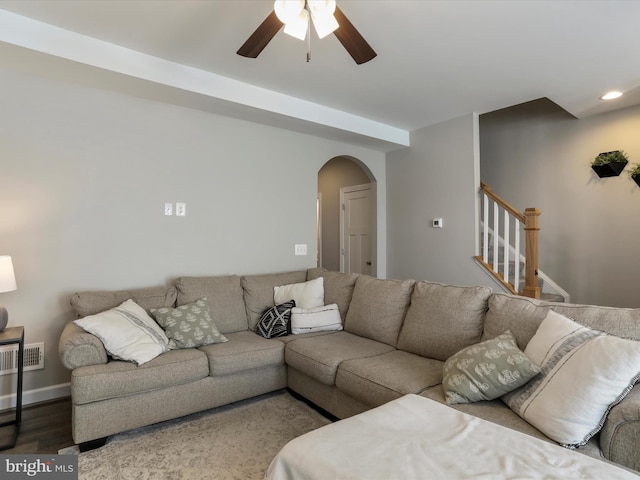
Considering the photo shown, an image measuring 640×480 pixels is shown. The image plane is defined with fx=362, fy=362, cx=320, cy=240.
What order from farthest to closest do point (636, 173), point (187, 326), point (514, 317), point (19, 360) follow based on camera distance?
point (636, 173), point (187, 326), point (19, 360), point (514, 317)

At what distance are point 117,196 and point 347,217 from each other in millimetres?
3545

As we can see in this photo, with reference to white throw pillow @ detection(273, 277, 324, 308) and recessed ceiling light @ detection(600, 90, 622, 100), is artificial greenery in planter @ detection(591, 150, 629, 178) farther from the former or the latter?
white throw pillow @ detection(273, 277, 324, 308)

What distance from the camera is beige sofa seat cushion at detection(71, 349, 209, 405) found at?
2092 millimetres

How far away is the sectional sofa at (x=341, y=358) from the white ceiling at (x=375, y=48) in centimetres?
172

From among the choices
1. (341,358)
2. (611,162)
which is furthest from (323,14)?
(611,162)

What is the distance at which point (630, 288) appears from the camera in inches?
149

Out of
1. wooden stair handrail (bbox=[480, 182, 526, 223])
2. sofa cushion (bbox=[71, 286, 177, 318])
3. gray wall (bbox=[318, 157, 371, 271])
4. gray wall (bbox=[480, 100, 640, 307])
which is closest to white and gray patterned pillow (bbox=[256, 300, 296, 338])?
sofa cushion (bbox=[71, 286, 177, 318])

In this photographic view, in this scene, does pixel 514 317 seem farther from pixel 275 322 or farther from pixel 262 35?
pixel 262 35

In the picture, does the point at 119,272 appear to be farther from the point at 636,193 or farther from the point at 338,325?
the point at 636,193

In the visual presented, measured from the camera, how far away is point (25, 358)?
271 cm

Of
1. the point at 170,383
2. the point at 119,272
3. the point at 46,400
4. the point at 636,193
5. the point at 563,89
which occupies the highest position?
the point at 563,89

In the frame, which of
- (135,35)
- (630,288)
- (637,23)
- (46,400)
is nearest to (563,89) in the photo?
(637,23)

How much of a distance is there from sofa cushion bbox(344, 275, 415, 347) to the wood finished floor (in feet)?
6.81

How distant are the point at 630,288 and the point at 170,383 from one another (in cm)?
447
